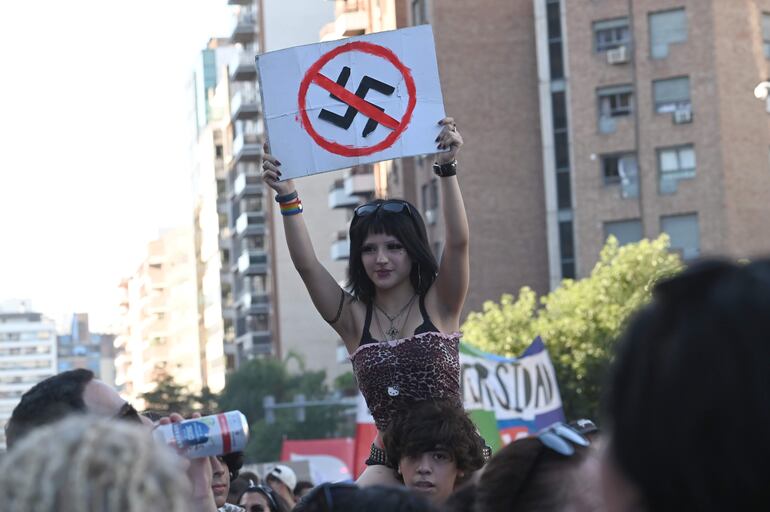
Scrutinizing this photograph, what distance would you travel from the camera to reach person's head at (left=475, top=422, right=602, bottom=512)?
149 inches

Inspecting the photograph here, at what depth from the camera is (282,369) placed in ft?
289

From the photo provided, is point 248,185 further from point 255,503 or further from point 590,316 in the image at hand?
point 255,503

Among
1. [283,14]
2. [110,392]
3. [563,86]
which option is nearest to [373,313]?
[110,392]

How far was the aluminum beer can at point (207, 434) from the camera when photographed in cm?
396

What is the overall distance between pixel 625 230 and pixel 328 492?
5650cm

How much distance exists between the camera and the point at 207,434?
13.1 ft

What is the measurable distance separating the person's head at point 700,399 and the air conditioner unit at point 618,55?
2286 inches

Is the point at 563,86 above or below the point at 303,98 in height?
above

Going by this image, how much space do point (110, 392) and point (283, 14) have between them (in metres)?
107

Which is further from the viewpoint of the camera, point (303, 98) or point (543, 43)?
point (543, 43)

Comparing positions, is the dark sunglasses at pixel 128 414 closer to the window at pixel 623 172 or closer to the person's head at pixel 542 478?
the person's head at pixel 542 478

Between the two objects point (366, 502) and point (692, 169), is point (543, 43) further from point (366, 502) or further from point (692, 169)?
point (366, 502)

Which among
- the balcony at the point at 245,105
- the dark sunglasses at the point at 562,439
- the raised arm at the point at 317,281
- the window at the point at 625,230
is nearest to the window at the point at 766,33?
the window at the point at 625,230

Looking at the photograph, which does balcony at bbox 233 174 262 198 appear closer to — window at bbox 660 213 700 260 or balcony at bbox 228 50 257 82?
balcony at bbox 228 50 257 82
